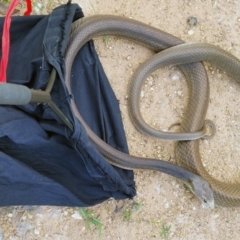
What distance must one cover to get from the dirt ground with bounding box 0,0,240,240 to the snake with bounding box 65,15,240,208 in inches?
2.8

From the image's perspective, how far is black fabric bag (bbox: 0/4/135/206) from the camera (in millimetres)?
1648

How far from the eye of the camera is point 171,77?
2.16m

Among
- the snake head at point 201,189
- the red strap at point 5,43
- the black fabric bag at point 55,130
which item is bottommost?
the snake head at point 201,189

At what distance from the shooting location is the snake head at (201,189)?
1.99 metres

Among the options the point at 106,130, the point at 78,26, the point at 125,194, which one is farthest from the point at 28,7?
the point at 125,194

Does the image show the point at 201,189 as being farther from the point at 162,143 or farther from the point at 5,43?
the point at 5,43

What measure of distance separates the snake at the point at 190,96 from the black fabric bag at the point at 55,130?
0.09 m

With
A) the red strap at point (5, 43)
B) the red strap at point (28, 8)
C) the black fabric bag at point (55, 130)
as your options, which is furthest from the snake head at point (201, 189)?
the red strap at point (28, 8)

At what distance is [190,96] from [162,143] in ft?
0.95

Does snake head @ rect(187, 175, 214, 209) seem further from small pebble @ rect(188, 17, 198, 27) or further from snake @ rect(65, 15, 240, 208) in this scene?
small pebble @ rect(188, 17, 198, 27)

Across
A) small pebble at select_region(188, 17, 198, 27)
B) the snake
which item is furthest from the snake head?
small pebble at select_region(188, 17, 198, 27)

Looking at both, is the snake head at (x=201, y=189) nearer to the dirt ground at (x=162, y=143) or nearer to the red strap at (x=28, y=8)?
the dirt ground at (x=162, y=143)

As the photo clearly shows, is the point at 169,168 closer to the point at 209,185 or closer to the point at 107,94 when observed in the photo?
the point at 209,185

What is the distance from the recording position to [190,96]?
83.7 inches
